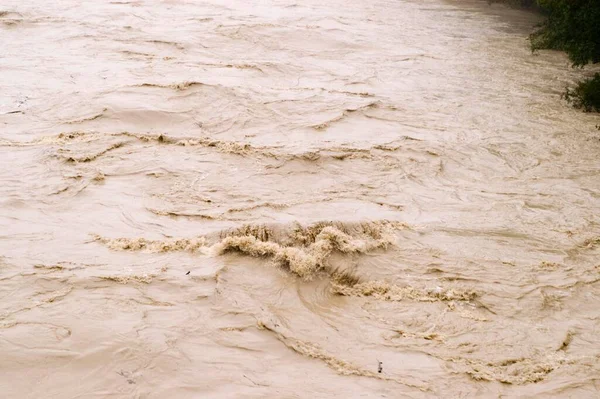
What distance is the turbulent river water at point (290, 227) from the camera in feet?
14.9

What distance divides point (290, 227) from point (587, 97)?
648 centimetres

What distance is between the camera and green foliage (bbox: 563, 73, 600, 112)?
34.0ft

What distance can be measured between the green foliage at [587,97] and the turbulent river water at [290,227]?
38 centimetres

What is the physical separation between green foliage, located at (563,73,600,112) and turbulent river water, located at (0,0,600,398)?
1.25ft

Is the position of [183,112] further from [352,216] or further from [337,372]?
[337,372]

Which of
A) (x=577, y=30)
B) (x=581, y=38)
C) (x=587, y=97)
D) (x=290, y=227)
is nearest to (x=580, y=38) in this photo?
(x=581, y=38)

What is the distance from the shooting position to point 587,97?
1039cm

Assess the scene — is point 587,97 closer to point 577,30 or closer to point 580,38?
point 580,38

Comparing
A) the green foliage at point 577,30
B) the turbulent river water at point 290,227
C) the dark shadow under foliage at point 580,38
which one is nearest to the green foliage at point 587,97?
the dark shadow under foliage at point 580,38

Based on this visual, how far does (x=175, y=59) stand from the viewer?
12227 millimetres

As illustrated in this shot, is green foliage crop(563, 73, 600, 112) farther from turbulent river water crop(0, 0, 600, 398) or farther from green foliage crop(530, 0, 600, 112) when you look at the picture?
turbulent river water crop(0, 0, 600, 398)

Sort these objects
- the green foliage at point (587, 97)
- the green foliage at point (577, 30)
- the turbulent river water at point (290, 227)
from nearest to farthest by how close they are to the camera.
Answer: the turbulent river water at point (290, 227), the green foliage at point (587, 97), the green foliage at point (577, 30)

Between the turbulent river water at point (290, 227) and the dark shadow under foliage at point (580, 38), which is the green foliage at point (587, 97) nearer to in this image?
the dark shadow under foliage at point (580, 38)

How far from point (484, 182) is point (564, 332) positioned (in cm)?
297
